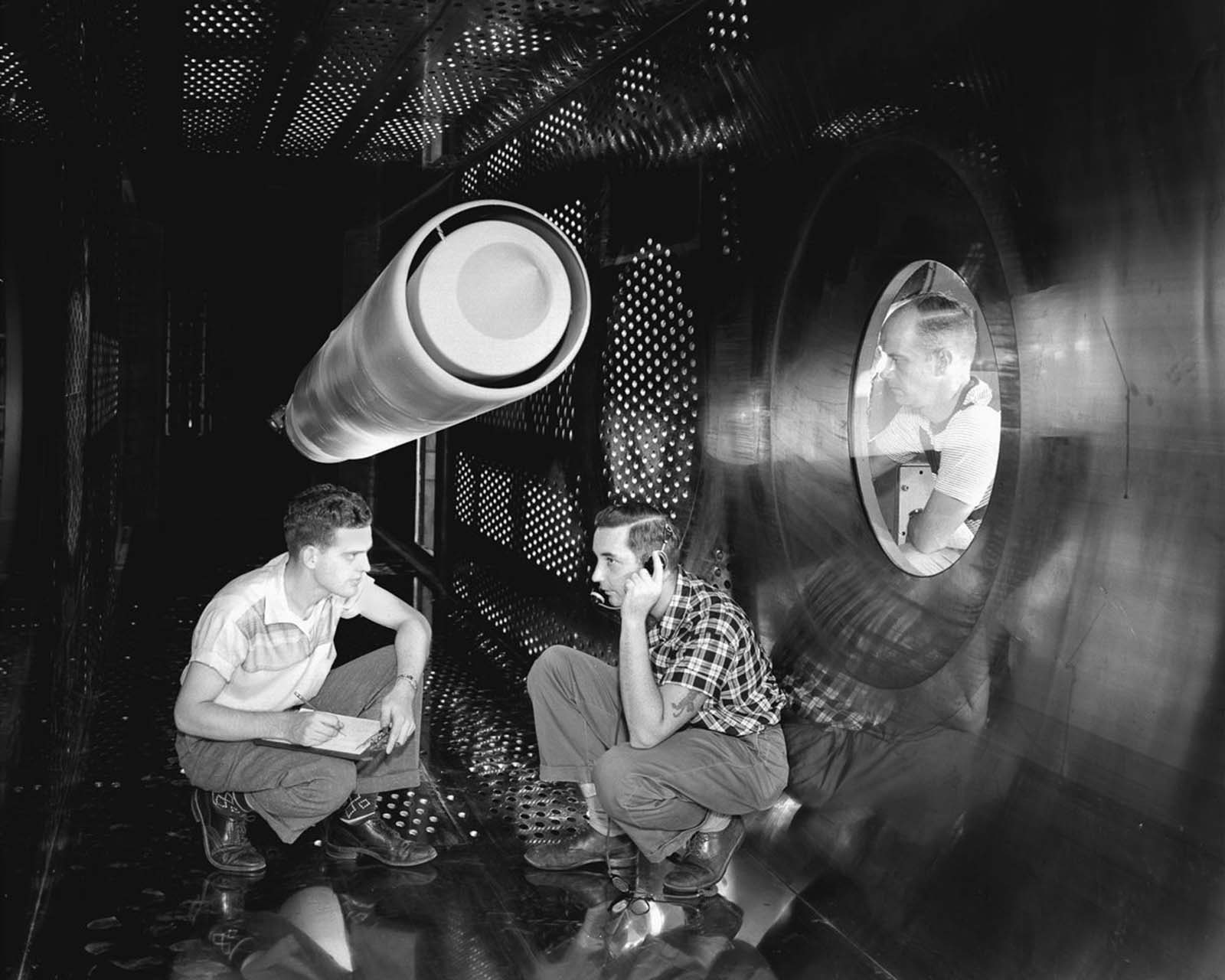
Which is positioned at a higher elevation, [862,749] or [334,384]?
[334,384]

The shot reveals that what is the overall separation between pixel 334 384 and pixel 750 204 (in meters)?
1.06

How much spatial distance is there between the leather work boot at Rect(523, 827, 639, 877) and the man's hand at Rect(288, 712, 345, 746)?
550mm

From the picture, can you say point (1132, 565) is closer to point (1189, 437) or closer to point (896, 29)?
point (1189, 437)

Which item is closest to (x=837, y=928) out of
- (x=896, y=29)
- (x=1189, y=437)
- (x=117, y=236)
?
Result: (x=1189, y=437)

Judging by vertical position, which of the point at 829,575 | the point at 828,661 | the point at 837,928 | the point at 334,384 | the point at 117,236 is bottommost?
the point at 837,928

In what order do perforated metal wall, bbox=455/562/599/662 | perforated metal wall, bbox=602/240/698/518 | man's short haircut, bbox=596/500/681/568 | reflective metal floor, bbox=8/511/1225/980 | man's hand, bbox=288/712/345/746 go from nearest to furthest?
reflective metal floor, bbox=8/511/1225/980
man's hand, bbox=288/712/345/746
man's short haircut, bbox=596/500/681/568
perforated metal wall, bbox=602/240/698/518
perforated metal wall, bbox=455/562/599/662

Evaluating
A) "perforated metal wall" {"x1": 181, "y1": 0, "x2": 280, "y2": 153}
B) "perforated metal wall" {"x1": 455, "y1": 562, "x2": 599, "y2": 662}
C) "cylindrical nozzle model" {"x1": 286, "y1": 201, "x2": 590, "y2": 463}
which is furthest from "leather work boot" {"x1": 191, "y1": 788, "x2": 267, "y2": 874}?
"perforated metal wall" {"x1": 181, "y1": 0, "x2": 280, "y2": 153}

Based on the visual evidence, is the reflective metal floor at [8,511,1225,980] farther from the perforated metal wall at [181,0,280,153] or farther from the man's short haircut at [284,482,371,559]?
the perforated metal wall at [181,0,280,153]

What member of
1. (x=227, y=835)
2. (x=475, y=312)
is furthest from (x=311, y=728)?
(x=475, y=312)

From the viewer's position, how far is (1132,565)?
163cm

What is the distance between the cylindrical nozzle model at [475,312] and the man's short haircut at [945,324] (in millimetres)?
688

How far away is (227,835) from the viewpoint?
2504mm

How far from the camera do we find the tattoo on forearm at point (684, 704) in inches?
95.2

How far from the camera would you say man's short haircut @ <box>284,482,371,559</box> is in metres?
2.54
